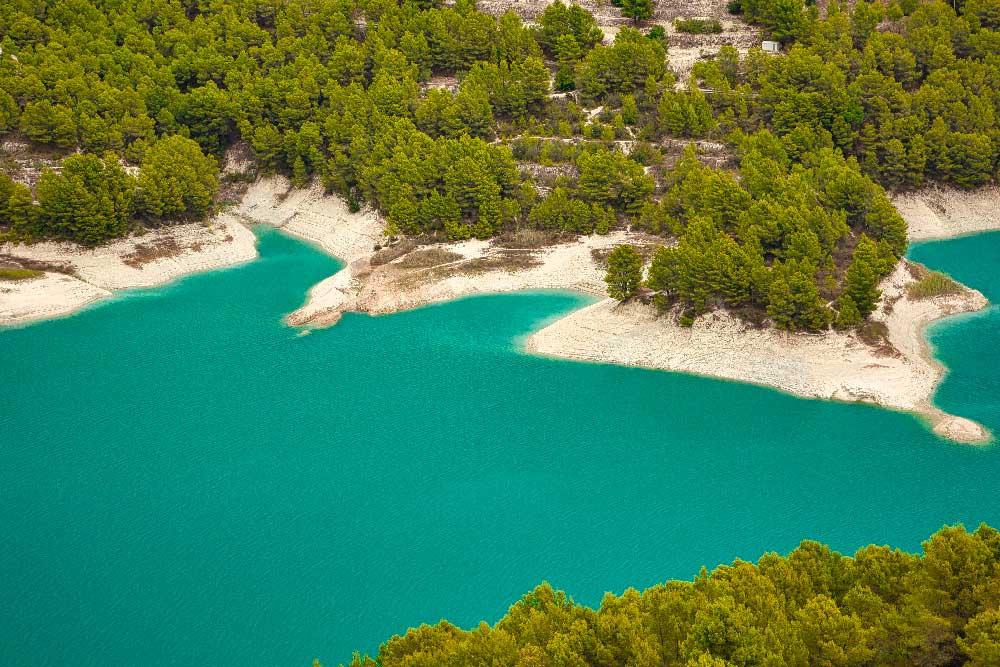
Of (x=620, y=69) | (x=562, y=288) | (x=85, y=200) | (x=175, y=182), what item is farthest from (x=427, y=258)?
(x=620, y=69)

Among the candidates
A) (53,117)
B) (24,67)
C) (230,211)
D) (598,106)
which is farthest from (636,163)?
(24,67)

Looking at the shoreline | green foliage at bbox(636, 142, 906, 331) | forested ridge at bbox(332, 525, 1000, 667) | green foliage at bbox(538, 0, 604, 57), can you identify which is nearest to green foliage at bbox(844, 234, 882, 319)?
green foliage at bbox(636, 142, 906, 331)

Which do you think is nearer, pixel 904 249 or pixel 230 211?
pixel 904 249

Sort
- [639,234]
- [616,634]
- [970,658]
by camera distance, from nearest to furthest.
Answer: [970,658] < [616,634] < [639,234]

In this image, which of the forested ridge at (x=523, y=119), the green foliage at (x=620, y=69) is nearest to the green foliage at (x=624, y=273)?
the forested ridge at (x=523, y=119)

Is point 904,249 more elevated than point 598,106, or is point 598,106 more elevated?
point 598,106

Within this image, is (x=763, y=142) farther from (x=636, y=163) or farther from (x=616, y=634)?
(x=616, y=634)

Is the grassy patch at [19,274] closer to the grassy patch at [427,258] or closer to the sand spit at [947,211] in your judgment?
the grassy patch at [427,258]
